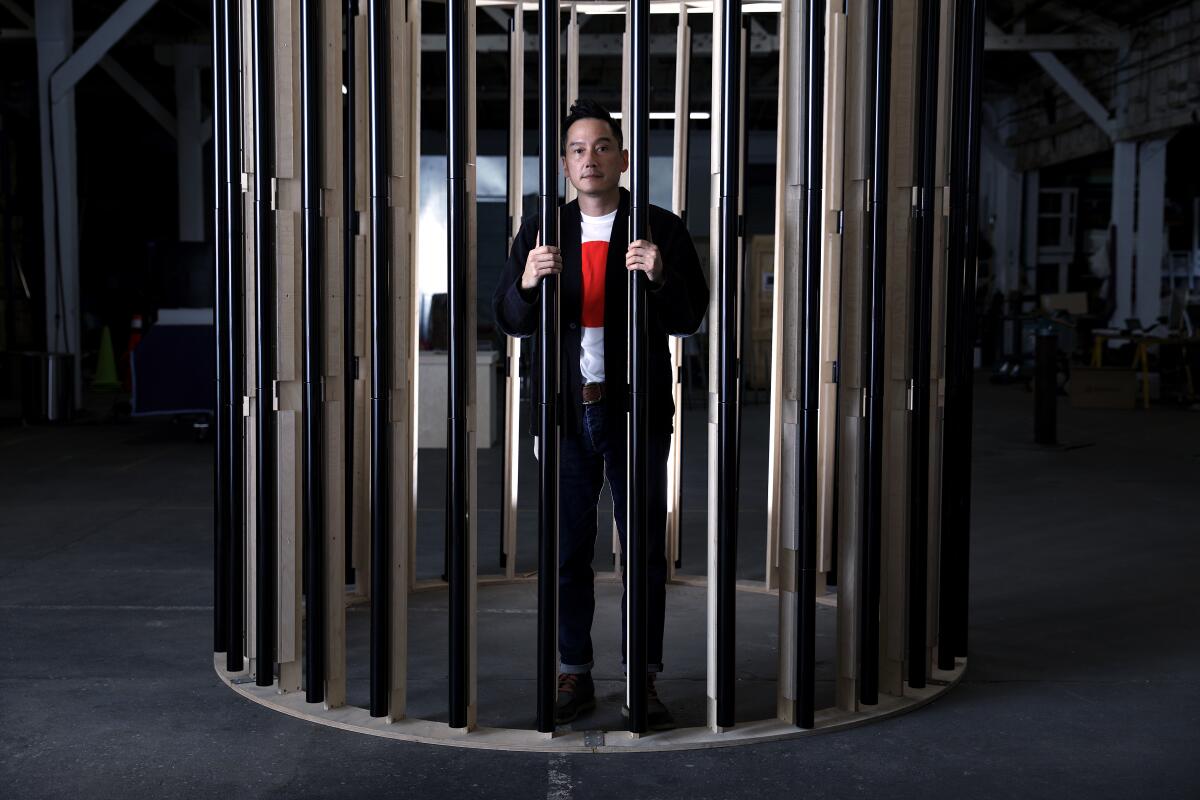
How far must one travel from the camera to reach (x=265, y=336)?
2.97 m

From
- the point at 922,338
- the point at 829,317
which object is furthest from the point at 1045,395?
the point at 922,338

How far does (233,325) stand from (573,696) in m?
1.36

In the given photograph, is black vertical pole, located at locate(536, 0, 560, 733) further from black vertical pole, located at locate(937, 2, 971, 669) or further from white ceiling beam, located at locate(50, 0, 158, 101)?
white ceiling beam, located at locate(50, 0, 158, 101)

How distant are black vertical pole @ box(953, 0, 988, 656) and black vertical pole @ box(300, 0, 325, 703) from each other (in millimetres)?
1645

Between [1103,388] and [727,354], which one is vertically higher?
[727,354]

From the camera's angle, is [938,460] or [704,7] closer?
[938,460]

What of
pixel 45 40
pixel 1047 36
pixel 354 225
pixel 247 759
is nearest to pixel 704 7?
pixel 354 225

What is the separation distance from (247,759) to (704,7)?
3257 mm

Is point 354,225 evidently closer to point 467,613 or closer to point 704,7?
point 467,613

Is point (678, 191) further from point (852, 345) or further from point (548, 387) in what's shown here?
point (548, 387)

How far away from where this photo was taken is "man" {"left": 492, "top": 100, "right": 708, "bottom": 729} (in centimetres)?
274

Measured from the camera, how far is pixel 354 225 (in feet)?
9.62

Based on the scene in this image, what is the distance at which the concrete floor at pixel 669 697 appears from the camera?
2.45 meters

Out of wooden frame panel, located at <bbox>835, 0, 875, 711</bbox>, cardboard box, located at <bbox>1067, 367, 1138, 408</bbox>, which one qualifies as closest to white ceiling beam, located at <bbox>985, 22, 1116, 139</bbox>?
cardboard box, located at <bbox>1067, 367, 1138, 408</bbox>
